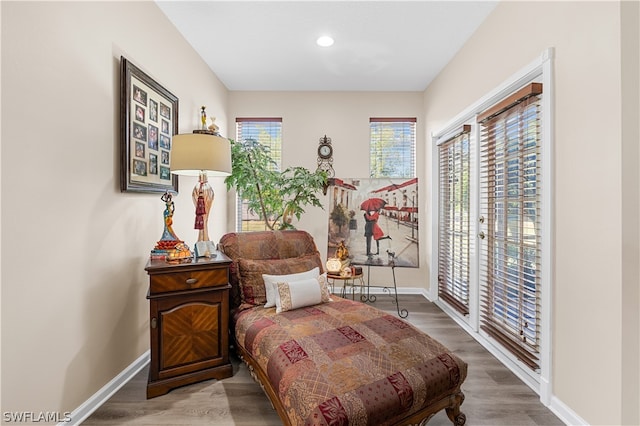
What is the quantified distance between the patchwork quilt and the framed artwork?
51.9 inches

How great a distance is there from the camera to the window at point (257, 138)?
416cm

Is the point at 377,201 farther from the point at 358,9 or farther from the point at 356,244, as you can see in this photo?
the point at 358,9

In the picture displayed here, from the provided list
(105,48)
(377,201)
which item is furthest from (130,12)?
(377,201)

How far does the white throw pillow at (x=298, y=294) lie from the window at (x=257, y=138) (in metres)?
2.03

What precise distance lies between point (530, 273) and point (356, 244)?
2.26m

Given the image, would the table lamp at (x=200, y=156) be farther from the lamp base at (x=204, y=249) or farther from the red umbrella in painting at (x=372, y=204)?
the red umbrella in painting at (x=372, y=204)

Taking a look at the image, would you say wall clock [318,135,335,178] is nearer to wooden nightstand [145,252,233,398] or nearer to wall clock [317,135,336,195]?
wall clock [317,135,336,195]

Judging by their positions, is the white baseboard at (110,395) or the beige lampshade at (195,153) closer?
the white baseboard at (110,395)

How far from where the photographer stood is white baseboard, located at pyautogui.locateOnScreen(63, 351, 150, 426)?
5.53 feet

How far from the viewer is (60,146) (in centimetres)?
159

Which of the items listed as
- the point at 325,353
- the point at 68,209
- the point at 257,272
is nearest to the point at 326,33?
the point at 257,272

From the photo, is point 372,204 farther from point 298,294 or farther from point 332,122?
point 298,294

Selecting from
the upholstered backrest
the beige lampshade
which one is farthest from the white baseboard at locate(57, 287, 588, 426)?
the beige lampshade

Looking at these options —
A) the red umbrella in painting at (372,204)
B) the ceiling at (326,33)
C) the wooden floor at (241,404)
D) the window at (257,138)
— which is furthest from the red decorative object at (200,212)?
the red umbrella in painting at (372,204)
